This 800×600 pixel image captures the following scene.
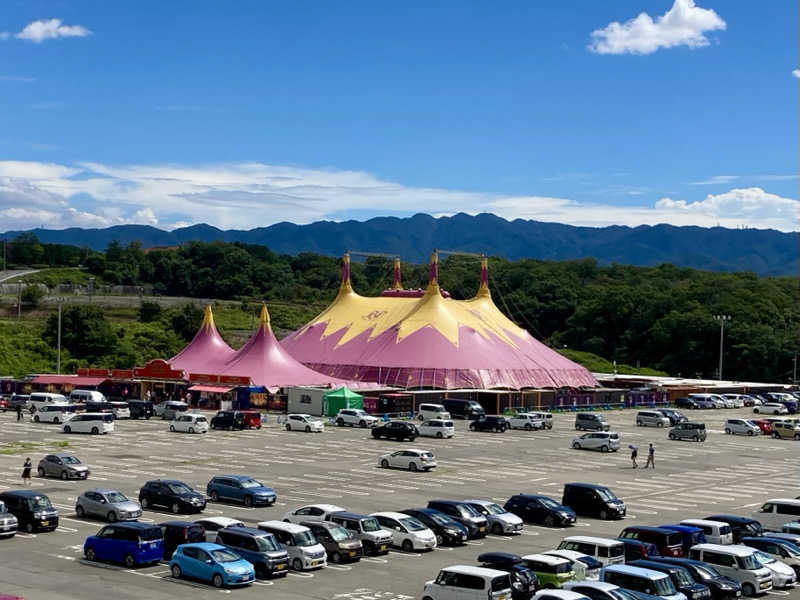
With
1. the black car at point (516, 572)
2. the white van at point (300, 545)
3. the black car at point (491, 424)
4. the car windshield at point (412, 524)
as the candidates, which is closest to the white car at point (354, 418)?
the black car at point (491, 424)

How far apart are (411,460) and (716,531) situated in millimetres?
17863

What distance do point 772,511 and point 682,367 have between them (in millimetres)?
103212

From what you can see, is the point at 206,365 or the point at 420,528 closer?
the point at 420,528

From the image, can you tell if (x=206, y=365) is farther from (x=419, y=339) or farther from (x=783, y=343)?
(x=783, y=343)

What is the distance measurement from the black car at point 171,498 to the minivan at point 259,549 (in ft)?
23.0

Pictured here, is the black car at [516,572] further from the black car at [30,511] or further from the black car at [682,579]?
the black car at [30,511]

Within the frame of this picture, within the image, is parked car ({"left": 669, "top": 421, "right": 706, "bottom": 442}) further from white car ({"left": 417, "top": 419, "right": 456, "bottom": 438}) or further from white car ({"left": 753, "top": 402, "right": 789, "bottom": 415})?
white car ({"left": 753, "top": 402, "right": 789, "bottom": 415})

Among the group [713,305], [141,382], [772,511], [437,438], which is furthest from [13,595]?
[713,305]

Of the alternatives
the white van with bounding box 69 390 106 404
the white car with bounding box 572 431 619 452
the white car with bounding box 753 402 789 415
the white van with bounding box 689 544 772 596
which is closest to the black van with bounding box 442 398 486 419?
the white car with bounding box 572 431 619 452

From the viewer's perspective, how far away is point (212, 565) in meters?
26.3

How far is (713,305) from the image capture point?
148 m

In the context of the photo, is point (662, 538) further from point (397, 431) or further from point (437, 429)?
point (437, 429)

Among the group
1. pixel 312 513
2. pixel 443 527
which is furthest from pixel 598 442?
pixel 312 513

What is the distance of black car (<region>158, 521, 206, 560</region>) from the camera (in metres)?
29.0
